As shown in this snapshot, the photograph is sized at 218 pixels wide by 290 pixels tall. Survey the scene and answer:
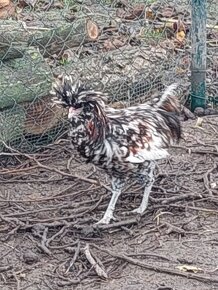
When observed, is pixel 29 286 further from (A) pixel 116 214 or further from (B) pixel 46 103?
(B) pixel 46 103

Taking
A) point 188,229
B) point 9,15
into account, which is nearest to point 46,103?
point 9,15

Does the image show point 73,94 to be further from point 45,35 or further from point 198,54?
point 198,54

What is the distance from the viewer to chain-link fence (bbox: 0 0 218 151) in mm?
5770

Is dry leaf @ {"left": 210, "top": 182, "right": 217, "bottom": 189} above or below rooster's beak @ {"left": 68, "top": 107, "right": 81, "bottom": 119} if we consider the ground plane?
below

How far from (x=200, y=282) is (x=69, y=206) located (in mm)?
1206

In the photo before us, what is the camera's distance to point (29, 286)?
4.02 metres

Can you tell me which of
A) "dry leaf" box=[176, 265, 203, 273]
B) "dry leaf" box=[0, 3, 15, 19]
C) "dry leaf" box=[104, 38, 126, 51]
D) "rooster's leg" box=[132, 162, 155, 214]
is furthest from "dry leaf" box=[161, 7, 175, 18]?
"dry leaf" box=[176, 265, 203, 273]

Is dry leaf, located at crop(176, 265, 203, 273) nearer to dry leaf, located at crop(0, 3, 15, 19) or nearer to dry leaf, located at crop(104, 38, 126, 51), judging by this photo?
dry leaf, located at crop(0, 3, 15, 19)

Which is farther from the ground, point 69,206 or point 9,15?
point 9,15

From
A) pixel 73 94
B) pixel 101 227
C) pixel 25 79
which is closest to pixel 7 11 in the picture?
pixel 25 79

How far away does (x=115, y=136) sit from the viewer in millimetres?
4512

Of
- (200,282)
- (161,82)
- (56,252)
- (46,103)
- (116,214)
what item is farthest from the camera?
(161,82)

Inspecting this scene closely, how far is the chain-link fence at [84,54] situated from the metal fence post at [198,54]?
0.11 m

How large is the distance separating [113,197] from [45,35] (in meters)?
1.62
